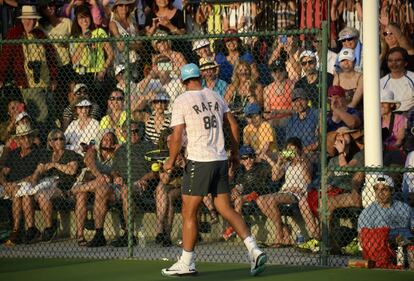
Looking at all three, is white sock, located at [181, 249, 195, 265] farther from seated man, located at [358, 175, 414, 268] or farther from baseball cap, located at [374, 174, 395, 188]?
baseball cap, located at [374, 174, 395, 188]

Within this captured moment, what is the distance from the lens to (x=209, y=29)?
18.5m

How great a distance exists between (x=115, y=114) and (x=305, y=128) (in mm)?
2699

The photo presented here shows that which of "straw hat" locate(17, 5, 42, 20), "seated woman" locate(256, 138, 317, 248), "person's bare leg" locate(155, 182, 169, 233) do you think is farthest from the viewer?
"straw hat" locate(17, 5, 42, 20)

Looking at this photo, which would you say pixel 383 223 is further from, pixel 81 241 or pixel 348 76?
pixel 81 241

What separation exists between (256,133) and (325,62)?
2.19 meters

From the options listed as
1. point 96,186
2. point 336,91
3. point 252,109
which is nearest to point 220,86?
point 252,109

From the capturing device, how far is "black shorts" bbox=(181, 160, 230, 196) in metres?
12.4

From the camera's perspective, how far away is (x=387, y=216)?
13383 millimetres

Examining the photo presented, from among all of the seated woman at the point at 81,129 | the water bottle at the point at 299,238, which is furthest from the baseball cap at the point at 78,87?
the water bottle at the point at 299,238

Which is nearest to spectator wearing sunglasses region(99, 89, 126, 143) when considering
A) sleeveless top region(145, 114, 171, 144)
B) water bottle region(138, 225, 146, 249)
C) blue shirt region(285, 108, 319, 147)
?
sleeveless top region(145, 114, 171, 144)

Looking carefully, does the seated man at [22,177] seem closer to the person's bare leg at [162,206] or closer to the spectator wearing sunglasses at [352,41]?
the person's bare leg at [162,206]

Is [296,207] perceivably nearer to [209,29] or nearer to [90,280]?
[90,280]

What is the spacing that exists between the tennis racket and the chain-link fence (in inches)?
0.8

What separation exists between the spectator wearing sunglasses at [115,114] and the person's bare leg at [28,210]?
4.41 ft
